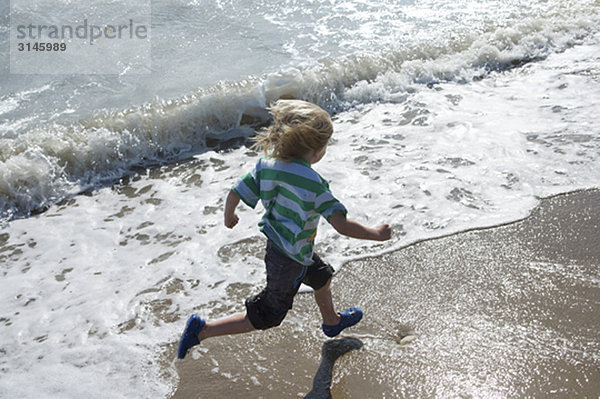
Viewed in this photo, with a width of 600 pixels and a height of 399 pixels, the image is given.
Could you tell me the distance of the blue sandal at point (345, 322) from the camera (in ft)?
9.84

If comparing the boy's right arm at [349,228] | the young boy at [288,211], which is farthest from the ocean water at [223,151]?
the boy's right arm at [349,228]

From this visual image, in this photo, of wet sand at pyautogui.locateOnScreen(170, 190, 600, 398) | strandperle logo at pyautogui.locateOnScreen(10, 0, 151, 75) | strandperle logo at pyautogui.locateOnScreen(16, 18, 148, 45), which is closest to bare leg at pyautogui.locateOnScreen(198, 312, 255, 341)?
wet sand at pyautogui.locateOnScreen(170, 190, 600, 398)

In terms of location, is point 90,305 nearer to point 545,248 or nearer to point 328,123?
point 328,123

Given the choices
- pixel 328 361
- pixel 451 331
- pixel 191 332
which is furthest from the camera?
pixel 451 331

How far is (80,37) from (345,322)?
786 centimetres

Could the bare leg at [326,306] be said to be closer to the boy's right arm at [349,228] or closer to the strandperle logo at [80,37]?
the boy's right arm at [349,228]

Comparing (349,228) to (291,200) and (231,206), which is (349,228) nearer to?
(291,200)

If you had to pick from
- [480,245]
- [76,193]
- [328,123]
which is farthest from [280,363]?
[76,193]

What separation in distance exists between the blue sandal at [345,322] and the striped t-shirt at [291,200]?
50 centimetres

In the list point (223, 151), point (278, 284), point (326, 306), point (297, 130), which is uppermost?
point (297, 130)

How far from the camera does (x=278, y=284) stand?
8.93 ft

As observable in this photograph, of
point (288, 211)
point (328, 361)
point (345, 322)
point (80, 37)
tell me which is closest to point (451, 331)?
point (345, 322)

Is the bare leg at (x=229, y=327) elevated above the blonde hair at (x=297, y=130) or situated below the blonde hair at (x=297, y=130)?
below

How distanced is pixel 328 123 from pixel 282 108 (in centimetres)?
24
